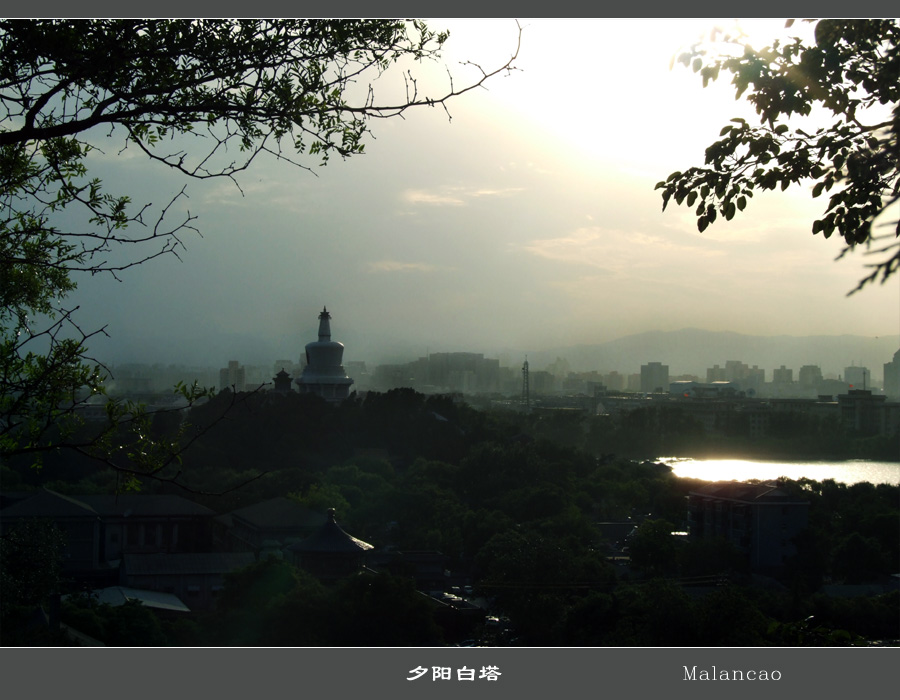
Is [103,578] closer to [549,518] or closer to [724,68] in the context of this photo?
[549,518]

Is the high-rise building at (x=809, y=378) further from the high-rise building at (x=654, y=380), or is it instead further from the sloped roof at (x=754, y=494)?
the sloped roof at (x=754, y=494)

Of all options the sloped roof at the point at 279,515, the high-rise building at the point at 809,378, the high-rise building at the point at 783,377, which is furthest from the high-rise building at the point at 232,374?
the high-rise building at the point at 783,377

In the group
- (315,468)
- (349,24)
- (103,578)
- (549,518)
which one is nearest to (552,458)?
(315,468)

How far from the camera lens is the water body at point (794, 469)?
379 inches

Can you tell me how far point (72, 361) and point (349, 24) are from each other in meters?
1.07

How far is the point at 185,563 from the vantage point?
5477 mm

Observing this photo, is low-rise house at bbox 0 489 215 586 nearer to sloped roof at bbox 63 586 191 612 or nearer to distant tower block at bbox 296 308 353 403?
sloped roof at bbox 63 586 191 612

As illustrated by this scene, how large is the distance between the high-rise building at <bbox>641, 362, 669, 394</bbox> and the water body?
1319 millimetres

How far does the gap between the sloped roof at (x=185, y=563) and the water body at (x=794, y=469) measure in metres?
5.44

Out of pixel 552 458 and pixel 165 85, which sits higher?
pixel 165 85

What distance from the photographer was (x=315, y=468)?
34.5ft

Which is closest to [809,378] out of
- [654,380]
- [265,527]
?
[654,380]

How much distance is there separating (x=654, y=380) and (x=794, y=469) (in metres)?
3.83

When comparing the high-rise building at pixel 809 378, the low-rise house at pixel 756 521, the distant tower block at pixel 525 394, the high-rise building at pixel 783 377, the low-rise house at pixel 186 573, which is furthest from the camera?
the distant tower block at pixel 525 394
